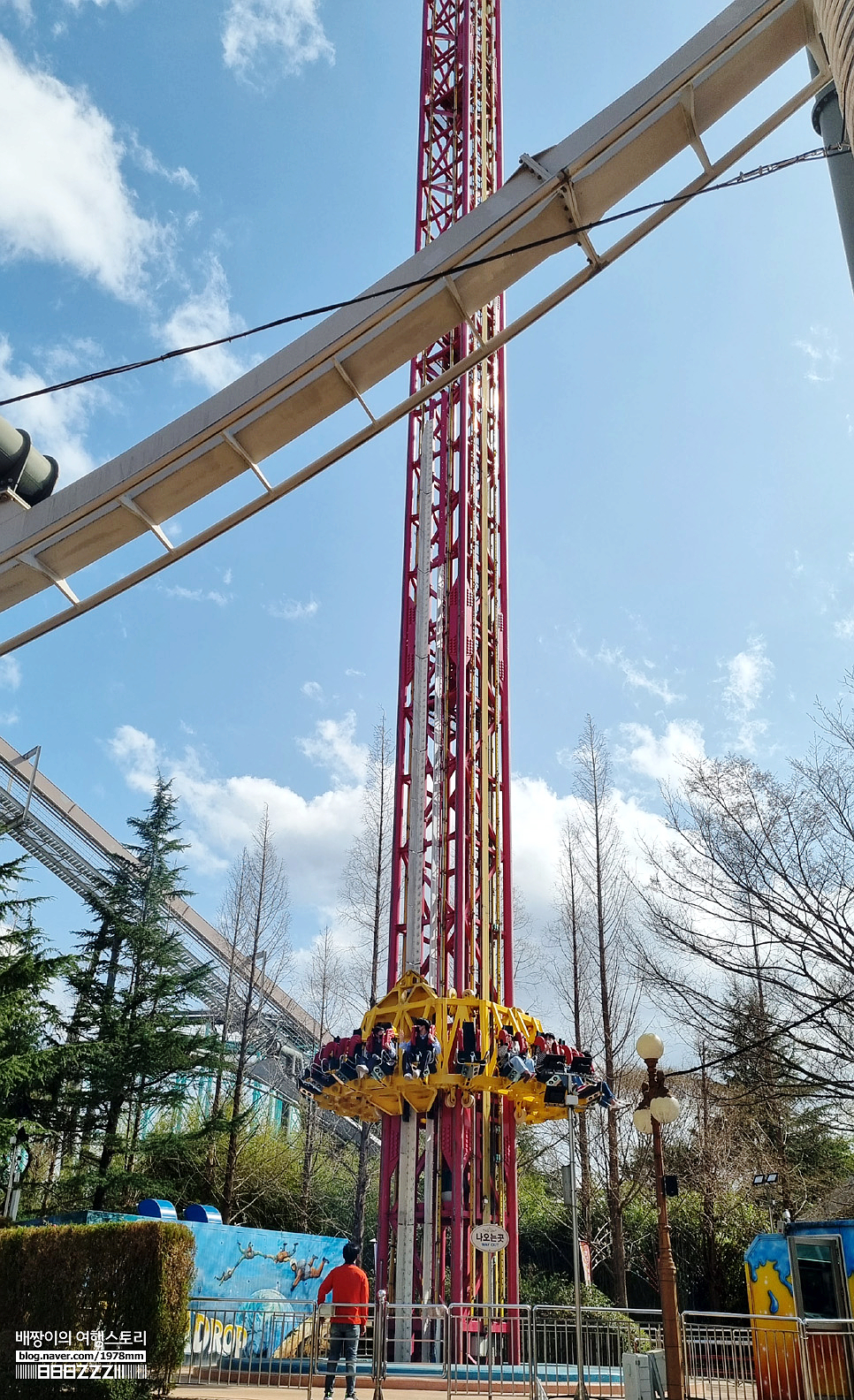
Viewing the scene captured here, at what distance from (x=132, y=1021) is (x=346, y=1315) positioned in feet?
66.5

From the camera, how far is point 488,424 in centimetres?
2605

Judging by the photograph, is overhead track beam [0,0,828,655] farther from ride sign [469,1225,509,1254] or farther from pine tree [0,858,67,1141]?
pine tree [0,858,67,1141]

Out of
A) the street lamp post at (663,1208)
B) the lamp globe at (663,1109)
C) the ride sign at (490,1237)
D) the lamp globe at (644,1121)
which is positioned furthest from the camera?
the ride sign at (490,1237)

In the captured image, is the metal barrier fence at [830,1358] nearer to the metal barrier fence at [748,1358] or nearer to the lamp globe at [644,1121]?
the metal barrier fence at [748,1358]

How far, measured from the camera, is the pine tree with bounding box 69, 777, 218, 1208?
29656 millimetres

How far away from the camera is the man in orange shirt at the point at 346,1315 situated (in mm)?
11961

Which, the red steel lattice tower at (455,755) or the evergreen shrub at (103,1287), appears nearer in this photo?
the evergreen shrub at (103,1287)

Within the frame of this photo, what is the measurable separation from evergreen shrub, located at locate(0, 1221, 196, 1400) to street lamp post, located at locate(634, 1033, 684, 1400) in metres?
5.33

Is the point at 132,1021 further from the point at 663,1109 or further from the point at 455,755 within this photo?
the point at 663,1109

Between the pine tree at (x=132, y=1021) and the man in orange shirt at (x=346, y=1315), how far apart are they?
727 inches

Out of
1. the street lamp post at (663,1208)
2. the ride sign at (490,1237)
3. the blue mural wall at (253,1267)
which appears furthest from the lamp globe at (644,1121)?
the blue mural wall at (253,1267)

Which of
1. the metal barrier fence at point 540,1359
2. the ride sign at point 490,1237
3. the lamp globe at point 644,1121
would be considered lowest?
the metal barrier fence at point 540,1359

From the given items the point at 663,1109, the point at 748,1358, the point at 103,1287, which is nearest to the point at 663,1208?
the point at 663,1109

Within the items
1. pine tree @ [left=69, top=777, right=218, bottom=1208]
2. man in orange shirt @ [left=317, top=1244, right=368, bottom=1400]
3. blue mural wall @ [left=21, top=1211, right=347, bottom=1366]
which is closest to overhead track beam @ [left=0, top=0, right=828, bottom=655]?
man in orange shirt @ [left=317, top=1244, right=368, bottom=1400]
